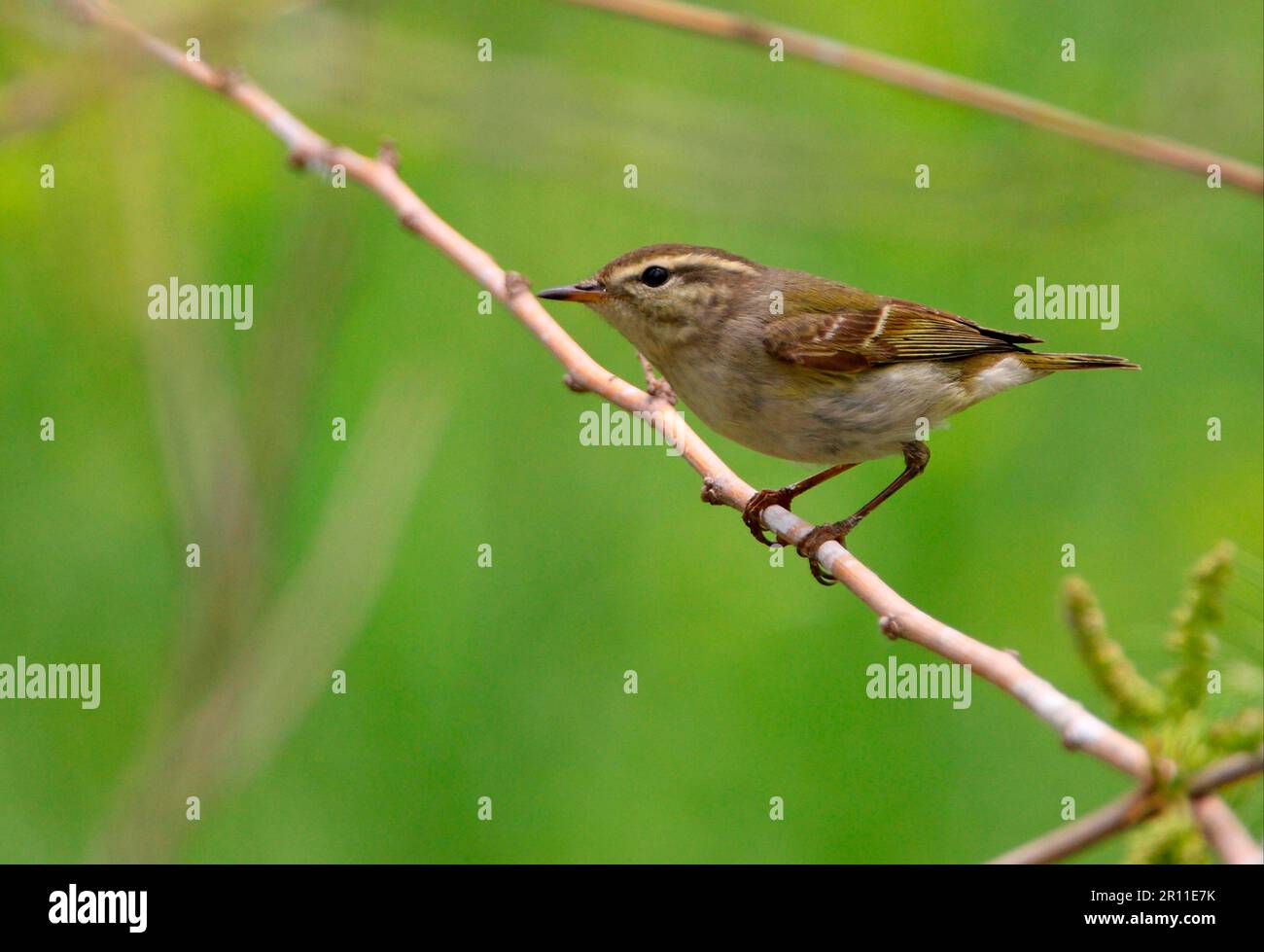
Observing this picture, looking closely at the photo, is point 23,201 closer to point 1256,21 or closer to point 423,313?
point 423,313

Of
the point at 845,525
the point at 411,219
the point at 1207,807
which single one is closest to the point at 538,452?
the point at 845,525

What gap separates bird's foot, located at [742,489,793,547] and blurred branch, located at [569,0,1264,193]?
51.7 inches

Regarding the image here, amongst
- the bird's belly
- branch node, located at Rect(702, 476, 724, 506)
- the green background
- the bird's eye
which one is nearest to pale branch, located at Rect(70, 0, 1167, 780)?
branch node, located at Rect(702, 476, 724, 506)

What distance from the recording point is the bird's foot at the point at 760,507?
4.23m

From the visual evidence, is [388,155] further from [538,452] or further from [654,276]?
[538,452]

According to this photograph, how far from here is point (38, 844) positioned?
506 cm

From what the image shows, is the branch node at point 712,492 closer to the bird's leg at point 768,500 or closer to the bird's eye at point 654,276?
the bird's leg at point 768,500

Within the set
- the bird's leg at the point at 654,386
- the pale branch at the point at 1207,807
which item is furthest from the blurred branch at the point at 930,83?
the pale branch at the point at 1207,807

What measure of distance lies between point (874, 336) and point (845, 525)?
91cm

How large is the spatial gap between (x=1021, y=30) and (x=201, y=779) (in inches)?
192

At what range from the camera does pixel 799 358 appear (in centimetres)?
475

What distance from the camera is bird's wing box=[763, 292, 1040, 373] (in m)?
4.80

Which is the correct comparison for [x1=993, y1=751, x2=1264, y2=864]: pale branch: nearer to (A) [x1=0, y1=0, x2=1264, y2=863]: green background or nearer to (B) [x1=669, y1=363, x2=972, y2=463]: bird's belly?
(A) [x1=0, y1=0, x2=1264, y2=863]: green background

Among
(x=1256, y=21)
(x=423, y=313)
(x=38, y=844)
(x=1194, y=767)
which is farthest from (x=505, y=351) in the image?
(x=1194, y=767)
